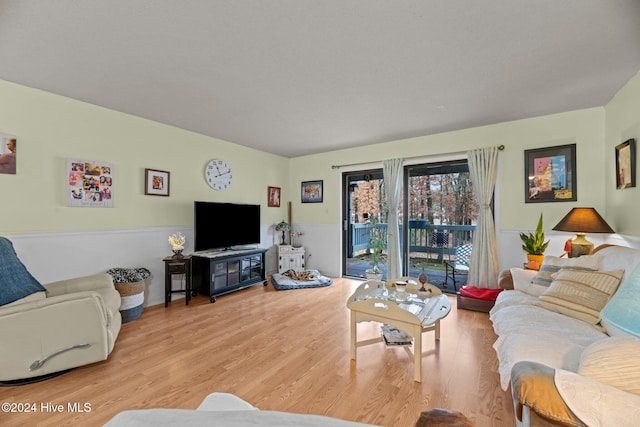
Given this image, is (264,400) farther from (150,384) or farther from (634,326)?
(634,326)

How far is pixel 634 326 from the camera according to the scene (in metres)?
1.23

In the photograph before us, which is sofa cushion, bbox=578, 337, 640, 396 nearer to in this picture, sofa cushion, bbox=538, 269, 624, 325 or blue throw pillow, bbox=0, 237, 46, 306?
sofa cushion, bbox=538, 269, 624, 325

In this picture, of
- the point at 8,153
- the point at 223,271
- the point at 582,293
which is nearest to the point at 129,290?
the point at 223,271

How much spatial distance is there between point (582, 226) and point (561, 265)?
23.9 inches

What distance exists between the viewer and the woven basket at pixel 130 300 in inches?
111

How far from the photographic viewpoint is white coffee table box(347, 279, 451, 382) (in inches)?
74.9

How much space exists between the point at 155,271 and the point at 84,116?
189cm

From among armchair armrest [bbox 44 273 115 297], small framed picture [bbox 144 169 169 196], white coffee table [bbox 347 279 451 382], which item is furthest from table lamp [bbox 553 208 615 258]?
small framed picture [bbox 144 169 169 196]

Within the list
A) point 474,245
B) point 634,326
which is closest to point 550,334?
point 634,326

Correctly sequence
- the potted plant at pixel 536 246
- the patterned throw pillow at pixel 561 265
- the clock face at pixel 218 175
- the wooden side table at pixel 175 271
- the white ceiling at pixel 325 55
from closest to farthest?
the white ceiling at pixel 325 55 < the patterned throw pillow at pixel 561 265 < the potted plant at pixel 536 246 < the wooden side table at pixel 175 271 < the clock face at pixel 218 175

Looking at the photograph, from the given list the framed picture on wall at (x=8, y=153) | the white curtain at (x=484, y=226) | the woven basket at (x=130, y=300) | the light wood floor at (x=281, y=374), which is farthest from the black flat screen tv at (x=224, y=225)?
the white curtain at (x=484, y=226)

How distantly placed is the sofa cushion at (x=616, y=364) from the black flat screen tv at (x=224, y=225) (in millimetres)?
3609

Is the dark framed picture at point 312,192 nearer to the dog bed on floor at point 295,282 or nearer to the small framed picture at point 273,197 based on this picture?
A: the small framed picture at point 273,197

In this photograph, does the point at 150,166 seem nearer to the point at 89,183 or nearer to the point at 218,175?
the point at 89,183
